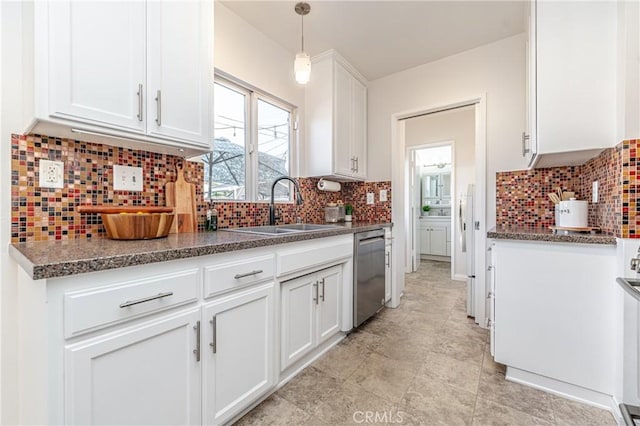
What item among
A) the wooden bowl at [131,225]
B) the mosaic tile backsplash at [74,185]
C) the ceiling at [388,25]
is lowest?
the wooden bowl at [131,225]

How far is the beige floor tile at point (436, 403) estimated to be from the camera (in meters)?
1.38

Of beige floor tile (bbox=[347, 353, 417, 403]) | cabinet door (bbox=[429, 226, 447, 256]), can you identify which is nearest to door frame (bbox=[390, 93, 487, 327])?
beige floor tile (bbox=[347, 353, 417, 403])

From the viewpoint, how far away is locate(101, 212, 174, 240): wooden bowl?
49.0 inches

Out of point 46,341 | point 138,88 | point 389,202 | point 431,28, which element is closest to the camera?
point 46,341

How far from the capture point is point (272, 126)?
261cm

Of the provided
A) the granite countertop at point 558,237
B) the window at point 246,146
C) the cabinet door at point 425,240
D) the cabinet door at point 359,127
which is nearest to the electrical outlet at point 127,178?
the window at point 246,146

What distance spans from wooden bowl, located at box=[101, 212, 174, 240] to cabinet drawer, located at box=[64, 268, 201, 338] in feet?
1.29

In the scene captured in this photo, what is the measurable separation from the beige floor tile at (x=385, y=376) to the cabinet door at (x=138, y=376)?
0.95 metres

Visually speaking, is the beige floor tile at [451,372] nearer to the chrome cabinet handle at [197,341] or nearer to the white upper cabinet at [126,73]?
the chrome cabinet handle at [197,341]

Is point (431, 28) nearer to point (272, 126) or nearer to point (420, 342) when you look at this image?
point (272, 126)

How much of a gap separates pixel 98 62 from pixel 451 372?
2.51 m

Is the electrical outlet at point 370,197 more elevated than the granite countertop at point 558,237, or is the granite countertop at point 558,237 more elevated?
the electrical outlet at point 370,197

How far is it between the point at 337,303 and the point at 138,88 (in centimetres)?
182

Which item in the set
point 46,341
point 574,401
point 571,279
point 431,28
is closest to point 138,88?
point 46,341
